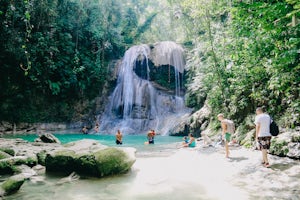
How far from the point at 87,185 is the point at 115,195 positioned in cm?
104

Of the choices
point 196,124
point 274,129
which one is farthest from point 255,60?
point 196,124

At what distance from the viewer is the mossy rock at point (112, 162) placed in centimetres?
613

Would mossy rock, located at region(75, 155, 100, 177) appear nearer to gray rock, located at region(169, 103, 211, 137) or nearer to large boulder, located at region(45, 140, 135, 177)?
large boulder, located at region(45, 140, 135, 177)

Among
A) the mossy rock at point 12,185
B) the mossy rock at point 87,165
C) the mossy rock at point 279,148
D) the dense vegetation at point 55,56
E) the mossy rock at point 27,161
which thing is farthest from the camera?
the dense vegetation at point 55,56

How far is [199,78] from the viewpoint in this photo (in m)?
16.4

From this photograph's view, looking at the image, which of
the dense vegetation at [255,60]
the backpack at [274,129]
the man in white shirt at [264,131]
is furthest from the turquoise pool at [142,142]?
the backpack at [274,129]

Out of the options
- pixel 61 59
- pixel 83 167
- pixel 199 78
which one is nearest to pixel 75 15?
pixel 61 59

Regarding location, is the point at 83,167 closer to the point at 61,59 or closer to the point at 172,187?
the point at 172,187

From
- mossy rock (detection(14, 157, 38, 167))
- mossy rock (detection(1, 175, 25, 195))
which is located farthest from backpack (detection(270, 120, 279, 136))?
mossy rock (detection(14, 157, 38, 167))

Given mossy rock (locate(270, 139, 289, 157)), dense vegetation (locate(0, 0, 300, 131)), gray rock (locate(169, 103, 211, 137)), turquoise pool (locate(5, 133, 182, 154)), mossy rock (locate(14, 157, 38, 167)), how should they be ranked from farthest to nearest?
gray rock (locate(169, 103, 211, 137)), dense vegetation (locate(0, 0, 300, 131)), turquoise pool (locate(5, 133, 182, 154)), mossy rock (locate(270, 139, 289, 157)), mossy rock (locate(14, 157, 38, 167))

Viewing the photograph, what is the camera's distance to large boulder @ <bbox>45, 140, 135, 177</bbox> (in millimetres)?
6129

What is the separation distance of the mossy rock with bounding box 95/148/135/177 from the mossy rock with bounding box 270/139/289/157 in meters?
4.05

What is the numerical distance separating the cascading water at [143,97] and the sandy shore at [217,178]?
46.8 ft

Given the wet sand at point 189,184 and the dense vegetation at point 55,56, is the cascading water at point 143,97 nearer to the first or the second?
the dense vegetation at point 55,56
